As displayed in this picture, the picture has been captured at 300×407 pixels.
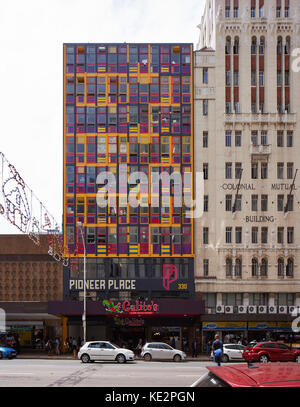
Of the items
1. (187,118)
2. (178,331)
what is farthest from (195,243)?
(187,118)

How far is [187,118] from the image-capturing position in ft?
196

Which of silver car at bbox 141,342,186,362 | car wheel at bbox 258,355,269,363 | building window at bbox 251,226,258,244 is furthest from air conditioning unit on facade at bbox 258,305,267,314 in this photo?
car wheel at bbox 258,355,269,363

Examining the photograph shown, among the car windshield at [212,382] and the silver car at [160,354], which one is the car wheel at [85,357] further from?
the car windshield at [212,382]

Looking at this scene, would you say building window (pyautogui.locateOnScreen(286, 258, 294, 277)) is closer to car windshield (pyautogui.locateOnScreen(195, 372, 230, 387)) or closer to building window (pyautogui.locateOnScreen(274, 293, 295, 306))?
building window (pyautogui.locateOnScreen(274, 293, 295, 306))

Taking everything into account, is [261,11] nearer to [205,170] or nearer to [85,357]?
[205,170]

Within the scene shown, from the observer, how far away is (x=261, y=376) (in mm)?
4602

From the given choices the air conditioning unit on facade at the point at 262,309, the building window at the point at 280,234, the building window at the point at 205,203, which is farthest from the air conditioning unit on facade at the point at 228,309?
the building window at the point at 205,203

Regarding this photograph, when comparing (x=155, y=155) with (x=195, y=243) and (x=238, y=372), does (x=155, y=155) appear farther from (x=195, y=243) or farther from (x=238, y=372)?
(x=238, y=372)

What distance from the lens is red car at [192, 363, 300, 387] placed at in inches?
172

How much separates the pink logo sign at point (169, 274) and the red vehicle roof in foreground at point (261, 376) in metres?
52.0

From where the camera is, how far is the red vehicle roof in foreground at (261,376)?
172 inches

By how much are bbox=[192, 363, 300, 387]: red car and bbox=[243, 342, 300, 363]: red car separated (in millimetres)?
31596

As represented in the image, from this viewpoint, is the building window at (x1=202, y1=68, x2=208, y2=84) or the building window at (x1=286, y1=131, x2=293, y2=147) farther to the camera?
the building window at (x1=202, y1=68, x2=208, y2=84)

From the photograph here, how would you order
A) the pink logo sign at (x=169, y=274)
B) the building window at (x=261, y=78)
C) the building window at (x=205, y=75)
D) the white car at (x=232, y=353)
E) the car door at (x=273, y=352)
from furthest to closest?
the building window at (x=205, y=75)
the building window at (x=261, y=78)
the pink logo sign at (x=169, y=274)
the white car at (x=232, y=353)
the car door at (x=273, y=352)
